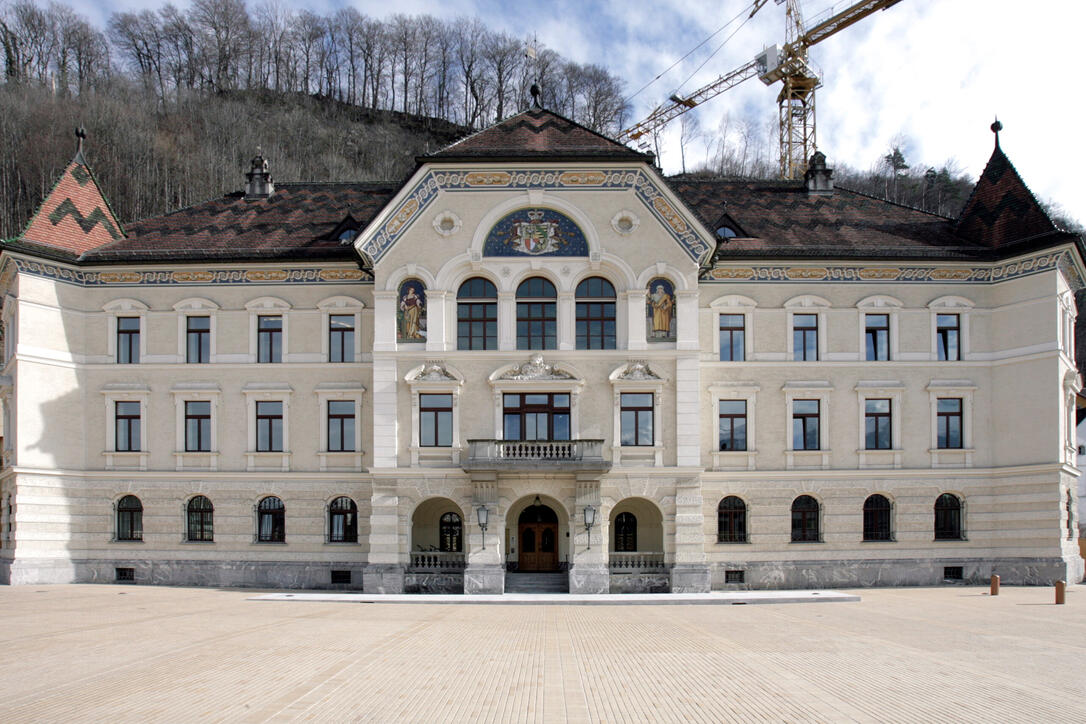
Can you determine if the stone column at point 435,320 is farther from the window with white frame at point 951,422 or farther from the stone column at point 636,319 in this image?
the window with white frame at point 951,422

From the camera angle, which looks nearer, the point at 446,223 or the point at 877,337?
the point at 446,223

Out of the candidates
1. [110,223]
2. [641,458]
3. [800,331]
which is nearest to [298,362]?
[110,223]

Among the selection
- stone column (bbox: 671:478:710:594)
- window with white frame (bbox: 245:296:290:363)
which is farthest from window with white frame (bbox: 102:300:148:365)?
stone column (bbox: 671:478:710:594)

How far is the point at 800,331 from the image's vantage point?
37094 mm

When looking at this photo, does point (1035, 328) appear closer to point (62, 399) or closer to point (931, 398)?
point (931, 398)

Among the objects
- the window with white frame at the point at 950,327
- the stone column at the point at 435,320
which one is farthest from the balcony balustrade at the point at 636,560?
the window with white frame at the point at 950,327

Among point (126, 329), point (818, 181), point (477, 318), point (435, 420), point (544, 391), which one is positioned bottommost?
point (435, 420)

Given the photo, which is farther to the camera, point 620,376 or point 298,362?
point 298,362

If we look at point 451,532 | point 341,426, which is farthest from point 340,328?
point 451,532

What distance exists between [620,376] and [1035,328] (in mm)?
15186

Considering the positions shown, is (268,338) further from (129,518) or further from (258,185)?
(129,518)

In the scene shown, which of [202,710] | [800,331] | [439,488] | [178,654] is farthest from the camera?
[800,331]

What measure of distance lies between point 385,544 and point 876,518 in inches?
704

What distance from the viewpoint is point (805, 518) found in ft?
120
